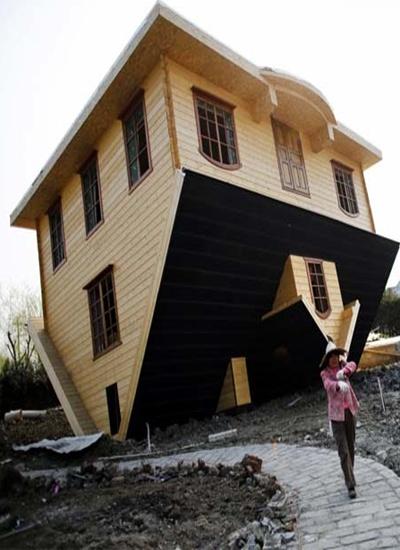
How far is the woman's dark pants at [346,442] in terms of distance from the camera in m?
4.31

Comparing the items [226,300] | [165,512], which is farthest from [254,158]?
[165,512]

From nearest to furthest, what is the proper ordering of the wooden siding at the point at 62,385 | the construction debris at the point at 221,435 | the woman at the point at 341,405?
the woman at the point at 341,405 < the construction debris at the point at 221,435 < the wooden siding at the point at 62,385

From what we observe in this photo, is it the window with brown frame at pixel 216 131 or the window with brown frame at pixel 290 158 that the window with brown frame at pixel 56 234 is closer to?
the window with brown frame at pixel 216 131

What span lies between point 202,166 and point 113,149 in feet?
8.51

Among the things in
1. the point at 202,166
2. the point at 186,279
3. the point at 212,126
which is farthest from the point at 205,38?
the point at 186,279

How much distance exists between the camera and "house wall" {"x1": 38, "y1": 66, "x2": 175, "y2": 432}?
8648 millimetres

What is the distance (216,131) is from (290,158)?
2442 millimetres

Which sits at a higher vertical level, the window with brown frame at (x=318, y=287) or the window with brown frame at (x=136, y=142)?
the window with brown frame at (x=136, y=142)

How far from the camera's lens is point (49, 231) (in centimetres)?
1334

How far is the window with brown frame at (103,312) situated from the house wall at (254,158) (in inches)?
128

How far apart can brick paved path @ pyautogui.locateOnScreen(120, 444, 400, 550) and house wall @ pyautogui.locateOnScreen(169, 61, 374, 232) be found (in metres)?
4.79

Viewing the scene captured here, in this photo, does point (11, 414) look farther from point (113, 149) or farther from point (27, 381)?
point (113, 149)

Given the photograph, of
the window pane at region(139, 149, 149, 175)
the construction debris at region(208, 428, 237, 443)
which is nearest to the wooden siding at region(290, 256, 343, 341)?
the construction debris at region(208, 428, 237, 443)

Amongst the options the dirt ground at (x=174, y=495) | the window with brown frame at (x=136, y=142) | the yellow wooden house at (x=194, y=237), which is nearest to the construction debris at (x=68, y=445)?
the dirt ground at (x=174, y=495)
